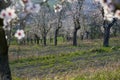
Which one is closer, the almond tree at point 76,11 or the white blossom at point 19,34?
the white blossom at point 19,34

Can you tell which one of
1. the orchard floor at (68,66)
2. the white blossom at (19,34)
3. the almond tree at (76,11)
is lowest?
the orchard floor at (68,66)

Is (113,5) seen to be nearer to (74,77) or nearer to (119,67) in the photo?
(74,77)

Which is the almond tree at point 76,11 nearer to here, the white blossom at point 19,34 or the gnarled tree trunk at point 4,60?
the gnarled tree trunk at point 4,60

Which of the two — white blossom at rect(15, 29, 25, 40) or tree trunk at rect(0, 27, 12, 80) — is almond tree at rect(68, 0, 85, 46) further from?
white blossom at rect(15, 29, 25, 40)

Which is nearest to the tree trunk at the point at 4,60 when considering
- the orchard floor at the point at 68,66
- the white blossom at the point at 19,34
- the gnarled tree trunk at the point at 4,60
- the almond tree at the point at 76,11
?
the gnarled tree trunk at the point at 4,60

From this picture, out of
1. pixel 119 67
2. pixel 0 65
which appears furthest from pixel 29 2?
pixel 119 67

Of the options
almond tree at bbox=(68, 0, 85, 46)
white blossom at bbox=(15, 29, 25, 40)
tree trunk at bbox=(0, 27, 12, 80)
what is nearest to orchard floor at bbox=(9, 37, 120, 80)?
tree trunk at bbox=(0, 27, 12, 80)

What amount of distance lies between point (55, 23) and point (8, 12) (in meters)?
51.3

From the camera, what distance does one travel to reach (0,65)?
7.03 meters

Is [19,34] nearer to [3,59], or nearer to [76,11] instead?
[3,59]

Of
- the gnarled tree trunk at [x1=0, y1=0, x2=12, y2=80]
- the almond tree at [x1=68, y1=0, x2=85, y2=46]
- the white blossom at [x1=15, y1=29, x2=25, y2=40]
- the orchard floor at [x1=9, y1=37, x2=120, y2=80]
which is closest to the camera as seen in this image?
the white blossom at [x1=15, y1=29, x2=25, y2=40]

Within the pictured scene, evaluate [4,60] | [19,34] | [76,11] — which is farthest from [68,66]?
[76,11]

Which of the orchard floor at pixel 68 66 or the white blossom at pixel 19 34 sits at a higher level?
the white blossom at pixel 19 34

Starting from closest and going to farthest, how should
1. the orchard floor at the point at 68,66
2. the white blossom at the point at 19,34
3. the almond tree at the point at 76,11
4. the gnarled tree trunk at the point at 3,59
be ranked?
the white blossom at the point at 19,34
the gnarled tree trunk at the point at 3,59
the orchard floor at the point at 68,66
the almond tree at the point at 76,11
